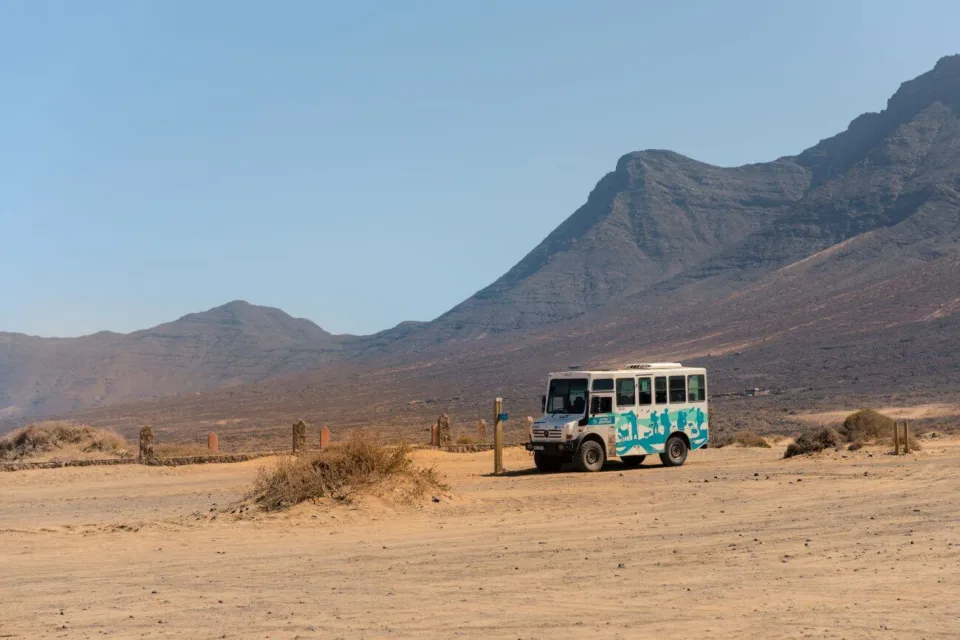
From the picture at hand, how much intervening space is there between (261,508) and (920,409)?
188 ft

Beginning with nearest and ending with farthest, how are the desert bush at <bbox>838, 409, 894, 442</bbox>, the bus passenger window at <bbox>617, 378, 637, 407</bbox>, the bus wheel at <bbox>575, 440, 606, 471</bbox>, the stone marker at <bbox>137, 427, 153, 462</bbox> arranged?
the bus wheel at <bbox>575, 440, 606, 471</bbox> → the bus passenger window at <bbox>617, 378, 637, 407</bbox> → the desert bush at <bbox>838, 409, 894, 442</bbox> → the stone marker at <bbox>137, 427, 153, 462</bbox>

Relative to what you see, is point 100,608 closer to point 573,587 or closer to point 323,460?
point 573,587

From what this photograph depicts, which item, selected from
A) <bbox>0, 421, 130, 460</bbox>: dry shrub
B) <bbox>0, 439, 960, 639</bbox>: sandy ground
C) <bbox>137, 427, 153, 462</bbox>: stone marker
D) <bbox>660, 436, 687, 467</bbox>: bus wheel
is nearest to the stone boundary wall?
<bbox>137, 427, 153, 462</bbox>: stone marker

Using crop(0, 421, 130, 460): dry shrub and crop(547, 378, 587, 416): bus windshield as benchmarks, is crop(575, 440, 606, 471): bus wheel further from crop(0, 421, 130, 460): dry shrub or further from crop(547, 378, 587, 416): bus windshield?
crop(0, 421, 130, 460): dry shrub

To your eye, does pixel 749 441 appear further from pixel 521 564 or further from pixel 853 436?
pixel 521 564

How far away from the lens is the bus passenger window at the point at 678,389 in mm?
26344

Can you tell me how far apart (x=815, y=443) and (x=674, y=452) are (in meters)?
4.83

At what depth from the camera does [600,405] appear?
24.9m

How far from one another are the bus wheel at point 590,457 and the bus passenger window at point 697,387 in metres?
3.24

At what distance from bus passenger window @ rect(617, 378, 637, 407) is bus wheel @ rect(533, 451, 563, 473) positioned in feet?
6.40

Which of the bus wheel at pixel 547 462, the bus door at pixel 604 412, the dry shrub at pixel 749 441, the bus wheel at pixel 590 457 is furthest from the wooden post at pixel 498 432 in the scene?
the dry shrub at pixel 749 441

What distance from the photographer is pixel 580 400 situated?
984 inches

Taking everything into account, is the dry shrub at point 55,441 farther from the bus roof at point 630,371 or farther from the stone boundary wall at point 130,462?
the bus roof at point 630,371

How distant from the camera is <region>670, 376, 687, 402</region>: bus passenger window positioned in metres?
26.3
